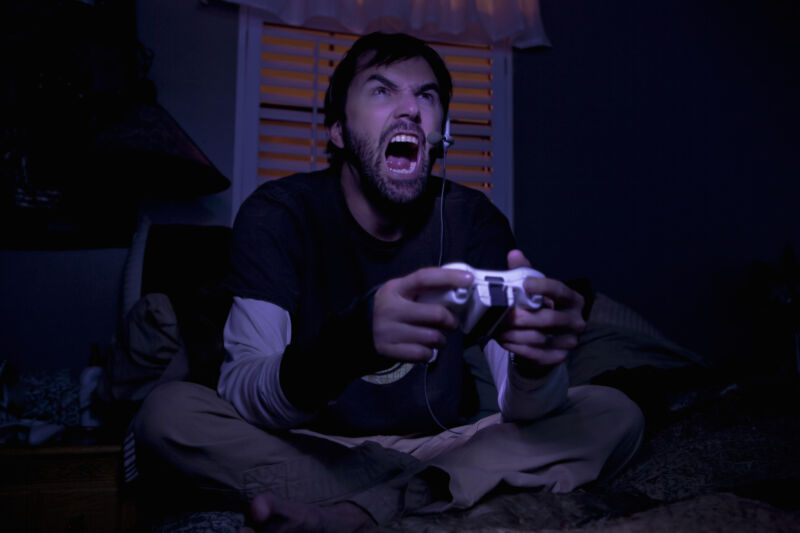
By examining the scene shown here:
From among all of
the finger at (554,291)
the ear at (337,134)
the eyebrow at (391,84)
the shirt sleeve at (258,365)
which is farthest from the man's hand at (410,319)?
the ear at (337,134)

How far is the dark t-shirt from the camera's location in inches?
49.5

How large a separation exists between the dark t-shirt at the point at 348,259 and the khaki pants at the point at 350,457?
194mm

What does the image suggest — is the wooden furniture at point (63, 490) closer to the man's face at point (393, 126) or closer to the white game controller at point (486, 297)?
the man's face at point (393, 126)

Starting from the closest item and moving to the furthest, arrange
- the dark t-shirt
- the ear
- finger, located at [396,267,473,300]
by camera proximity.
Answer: finger, located at [396,267,473,300] → the dark t-shirt → the ear

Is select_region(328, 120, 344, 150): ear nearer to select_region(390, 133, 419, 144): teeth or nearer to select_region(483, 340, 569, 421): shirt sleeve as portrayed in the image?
select_region(390, 133, 419, 144): teeth

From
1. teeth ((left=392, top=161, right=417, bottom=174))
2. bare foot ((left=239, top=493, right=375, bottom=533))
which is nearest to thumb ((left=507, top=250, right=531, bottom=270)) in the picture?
bare foot ((left=239, top=493, right=375, bottom=533))

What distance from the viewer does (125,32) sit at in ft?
8.14

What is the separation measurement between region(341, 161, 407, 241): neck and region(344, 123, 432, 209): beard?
17mm

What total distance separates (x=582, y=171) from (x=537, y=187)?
273mm

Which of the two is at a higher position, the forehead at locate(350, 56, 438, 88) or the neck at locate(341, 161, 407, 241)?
the forehead at locate(350, 56, 438, 88)

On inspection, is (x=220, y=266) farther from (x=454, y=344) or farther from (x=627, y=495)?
(x=627, y=495)

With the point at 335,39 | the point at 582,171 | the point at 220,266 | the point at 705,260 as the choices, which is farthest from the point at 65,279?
the point at 705,260

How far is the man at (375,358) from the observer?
848 mm

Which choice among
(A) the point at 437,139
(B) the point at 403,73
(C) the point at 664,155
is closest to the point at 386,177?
(A) the point at 437,139
